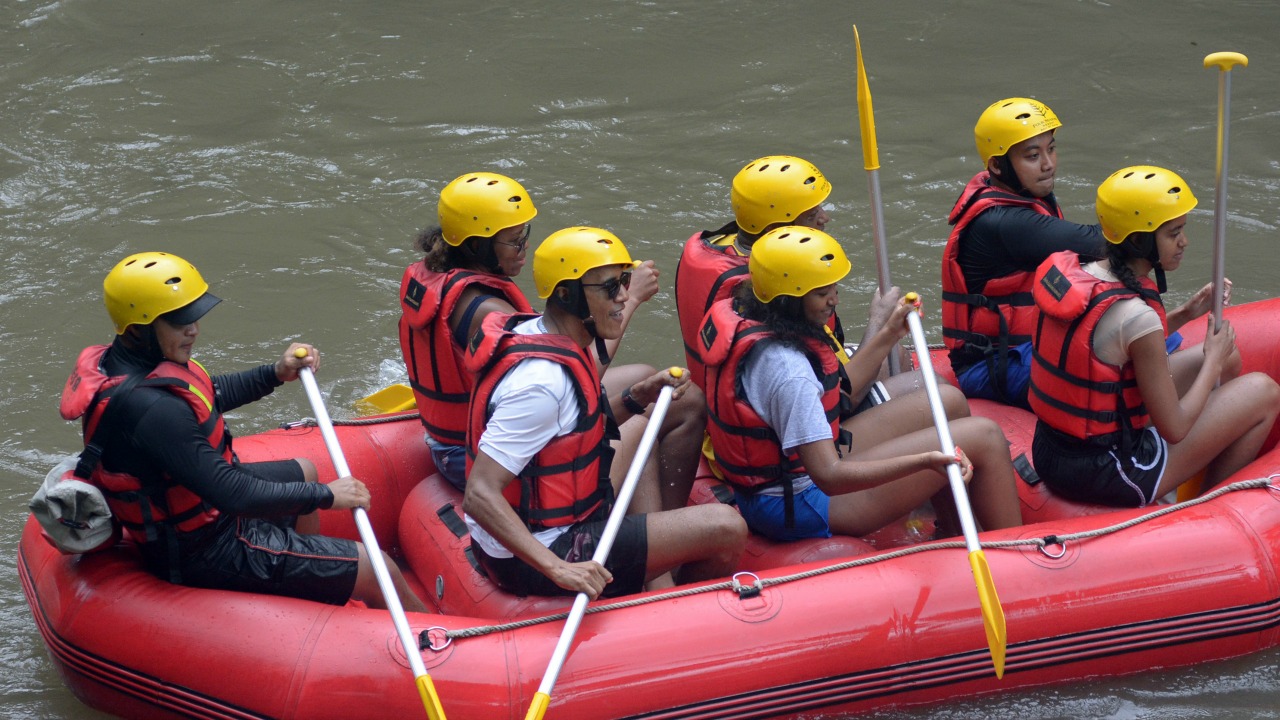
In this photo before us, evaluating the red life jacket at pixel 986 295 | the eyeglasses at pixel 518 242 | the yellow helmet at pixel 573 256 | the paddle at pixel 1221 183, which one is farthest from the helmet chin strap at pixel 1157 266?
the eyeglasses at pixel 518 242

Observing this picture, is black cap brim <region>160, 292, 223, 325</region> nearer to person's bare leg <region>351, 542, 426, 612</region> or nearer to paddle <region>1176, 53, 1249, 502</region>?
person's bare leg <region>351, 542, 426, 612</region>

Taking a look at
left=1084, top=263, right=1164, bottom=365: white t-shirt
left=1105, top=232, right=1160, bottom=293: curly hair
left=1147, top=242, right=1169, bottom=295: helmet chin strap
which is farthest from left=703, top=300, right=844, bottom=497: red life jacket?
left=1147, top=242, right=1169, bottom=295: helmet chin strap

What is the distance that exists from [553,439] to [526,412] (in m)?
0.14

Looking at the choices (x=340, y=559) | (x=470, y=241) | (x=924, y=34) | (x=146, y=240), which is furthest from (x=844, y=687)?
(x=924, y=34)

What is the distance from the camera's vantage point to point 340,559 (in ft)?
12.7

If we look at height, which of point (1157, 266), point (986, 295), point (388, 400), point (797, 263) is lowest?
point (388, 400)

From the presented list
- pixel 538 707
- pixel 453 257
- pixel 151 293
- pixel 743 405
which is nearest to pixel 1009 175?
pixel 743 405

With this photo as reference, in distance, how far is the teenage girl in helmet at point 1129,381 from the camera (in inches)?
155

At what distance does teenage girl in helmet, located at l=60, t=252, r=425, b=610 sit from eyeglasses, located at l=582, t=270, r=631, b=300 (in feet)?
2.98

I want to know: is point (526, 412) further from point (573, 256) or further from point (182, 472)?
point (182, 472)

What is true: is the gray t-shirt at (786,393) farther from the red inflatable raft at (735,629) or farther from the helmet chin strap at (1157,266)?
the helmet chin strap at (1157,266)

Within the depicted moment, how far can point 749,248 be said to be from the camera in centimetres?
459

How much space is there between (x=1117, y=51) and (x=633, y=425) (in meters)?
6.93

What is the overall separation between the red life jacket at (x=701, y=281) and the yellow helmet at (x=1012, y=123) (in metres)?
0.98
